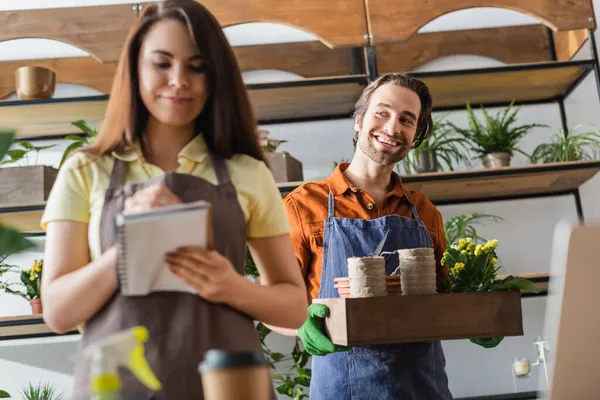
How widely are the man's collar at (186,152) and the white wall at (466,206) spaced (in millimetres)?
2022

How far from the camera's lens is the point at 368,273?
164cm

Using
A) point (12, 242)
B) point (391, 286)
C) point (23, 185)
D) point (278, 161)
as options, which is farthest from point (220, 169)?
point (23, 185)

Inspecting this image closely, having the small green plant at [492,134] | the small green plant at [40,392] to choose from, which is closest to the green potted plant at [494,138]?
the small green plant at [492,134]

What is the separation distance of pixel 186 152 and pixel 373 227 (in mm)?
908

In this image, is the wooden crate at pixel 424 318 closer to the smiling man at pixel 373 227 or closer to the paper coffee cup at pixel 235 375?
the smiling man at pixel 373 227

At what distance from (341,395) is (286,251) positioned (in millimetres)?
801

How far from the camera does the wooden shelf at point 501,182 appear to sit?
296 centimetres

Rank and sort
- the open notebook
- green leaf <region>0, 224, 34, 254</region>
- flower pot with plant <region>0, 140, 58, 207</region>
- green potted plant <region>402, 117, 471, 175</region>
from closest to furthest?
green leaf <region>0, 224, 34, 254</region>, the open notebook, flower pot with plant <region>0, 140, 58, 207</region>, green potted plant <region>402, 117, 471, 175</region>

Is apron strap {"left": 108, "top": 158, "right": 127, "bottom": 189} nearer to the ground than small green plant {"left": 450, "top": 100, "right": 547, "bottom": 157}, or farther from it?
nearer to the ground

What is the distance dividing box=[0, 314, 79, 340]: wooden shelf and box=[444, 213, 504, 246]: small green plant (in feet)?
5.09

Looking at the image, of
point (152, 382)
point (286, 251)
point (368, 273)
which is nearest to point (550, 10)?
point (368, 273)

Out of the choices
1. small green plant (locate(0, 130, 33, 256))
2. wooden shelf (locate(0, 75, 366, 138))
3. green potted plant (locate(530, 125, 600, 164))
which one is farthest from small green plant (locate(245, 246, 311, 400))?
small green plant (locate(0, 130, 33, 256))

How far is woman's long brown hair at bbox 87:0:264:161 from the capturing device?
46.4 inches

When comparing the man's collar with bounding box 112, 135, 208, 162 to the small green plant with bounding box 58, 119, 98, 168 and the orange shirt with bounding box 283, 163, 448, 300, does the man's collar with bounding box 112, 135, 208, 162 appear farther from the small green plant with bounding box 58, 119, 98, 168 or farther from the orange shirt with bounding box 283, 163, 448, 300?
the small green plant with bounding box 58, 119, 98, 168
